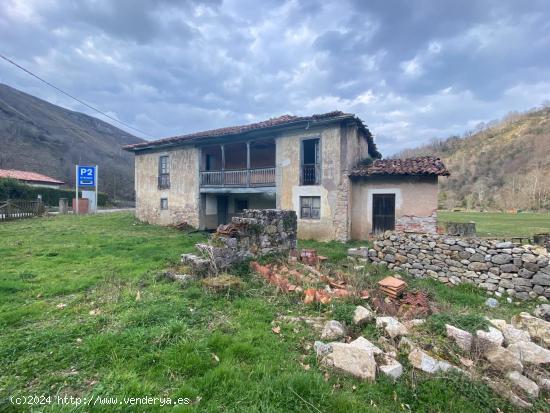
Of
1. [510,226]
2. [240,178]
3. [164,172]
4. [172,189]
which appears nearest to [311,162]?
[240,178]

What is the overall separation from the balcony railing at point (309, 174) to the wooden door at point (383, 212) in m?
2.92

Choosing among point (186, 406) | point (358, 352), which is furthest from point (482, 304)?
point (186, 406)

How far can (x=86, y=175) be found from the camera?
72.5ft

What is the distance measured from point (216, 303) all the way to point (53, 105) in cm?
10193

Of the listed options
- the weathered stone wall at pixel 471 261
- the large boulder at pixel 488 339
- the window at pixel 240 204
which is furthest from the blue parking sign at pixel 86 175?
the large boulder at pixel 488 339

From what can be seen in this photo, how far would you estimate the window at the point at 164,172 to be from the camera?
17406 mm

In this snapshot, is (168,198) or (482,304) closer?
(482,304)

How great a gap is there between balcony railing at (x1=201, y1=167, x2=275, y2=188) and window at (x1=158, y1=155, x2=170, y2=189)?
3.11 meters

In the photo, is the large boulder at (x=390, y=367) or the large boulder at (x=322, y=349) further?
the large boulder at (x=322, y=349)

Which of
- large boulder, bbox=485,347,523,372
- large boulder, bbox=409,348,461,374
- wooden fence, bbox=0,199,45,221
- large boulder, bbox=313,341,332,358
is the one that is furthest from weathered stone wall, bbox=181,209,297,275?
wooden fence, bbox=0,199,45,221

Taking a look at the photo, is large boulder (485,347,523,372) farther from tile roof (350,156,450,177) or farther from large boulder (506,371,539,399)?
tile roof (350,156,450,177)

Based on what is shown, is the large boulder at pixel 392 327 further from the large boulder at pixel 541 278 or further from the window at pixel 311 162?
the window at pixel 311 162

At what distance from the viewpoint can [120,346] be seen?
3240 mm

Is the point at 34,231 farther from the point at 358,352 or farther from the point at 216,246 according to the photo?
the point at 358,352
